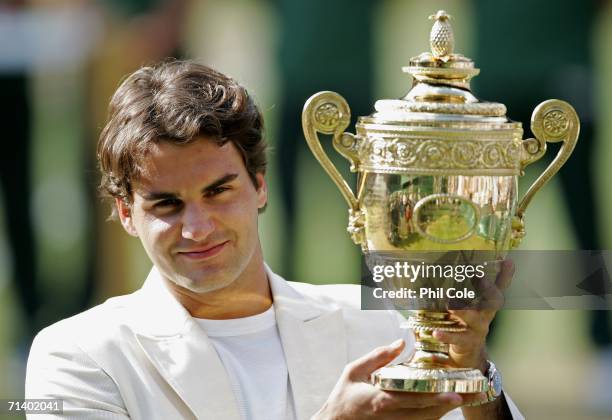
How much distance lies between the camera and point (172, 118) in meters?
3.27

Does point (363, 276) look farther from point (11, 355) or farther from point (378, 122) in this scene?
point (11, 355)

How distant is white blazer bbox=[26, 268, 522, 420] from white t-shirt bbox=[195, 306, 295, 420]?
27 millimetres

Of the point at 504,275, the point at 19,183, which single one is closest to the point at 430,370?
the point at 504,275

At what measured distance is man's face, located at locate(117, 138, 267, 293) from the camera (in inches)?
126

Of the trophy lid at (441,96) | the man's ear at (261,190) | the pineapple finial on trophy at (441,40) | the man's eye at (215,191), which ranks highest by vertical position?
the pineapple finial on trophy at (441,40)

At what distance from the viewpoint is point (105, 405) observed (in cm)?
324

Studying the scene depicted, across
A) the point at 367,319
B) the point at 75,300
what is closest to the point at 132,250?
the point at 75,300

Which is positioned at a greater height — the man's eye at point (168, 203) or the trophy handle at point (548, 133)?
the trophy handle at point (548, 133)

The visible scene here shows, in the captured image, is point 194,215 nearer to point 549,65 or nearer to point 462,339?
point 462,339

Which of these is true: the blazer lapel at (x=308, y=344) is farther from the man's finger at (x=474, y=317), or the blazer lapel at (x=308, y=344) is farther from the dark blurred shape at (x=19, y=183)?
the dark blurred shape at (x=19, y=183)

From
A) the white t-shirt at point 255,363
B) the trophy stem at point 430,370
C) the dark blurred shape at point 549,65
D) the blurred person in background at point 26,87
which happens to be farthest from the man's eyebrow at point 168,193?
the blurred person in background at point 26,87

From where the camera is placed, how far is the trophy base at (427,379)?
9.72ft

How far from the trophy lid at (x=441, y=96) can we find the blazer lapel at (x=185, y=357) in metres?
0.58

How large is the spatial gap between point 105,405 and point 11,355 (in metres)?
3.94
